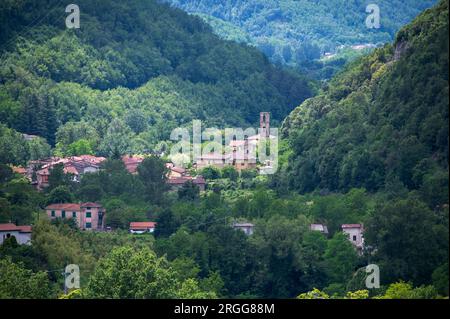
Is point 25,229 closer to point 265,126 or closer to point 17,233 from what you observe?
point 17,233

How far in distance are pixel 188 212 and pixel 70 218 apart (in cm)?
371

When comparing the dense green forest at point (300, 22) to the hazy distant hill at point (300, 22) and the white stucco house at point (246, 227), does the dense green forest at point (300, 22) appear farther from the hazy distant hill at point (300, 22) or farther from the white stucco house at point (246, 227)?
the white stucco house at point (246, 227)

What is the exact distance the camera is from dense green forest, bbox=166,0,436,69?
155125 mm

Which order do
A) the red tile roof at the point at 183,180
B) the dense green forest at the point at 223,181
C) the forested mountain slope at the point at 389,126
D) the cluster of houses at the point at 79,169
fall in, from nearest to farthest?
1. the dense green forest at the point at 223,181
2. the forested mountain slope at the point at 389,126
3. the red tile roof at the point at 183,180
4. the cluster of houses at the point at 79,169

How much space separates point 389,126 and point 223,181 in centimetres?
1177

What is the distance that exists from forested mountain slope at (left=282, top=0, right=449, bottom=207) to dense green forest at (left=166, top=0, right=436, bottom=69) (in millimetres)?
78324

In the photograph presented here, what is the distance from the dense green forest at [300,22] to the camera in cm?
15512

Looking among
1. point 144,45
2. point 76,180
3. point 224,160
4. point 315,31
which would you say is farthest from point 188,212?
point 315,31

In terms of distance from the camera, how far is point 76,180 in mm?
66375

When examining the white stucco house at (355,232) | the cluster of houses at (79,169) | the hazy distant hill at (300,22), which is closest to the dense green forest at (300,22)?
the hazy distant hill at (300,22)

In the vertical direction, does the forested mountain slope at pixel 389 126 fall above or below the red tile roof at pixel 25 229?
above

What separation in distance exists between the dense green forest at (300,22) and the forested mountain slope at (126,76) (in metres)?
42.6

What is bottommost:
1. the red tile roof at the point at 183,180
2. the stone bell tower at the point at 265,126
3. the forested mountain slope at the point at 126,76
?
the red tile roof at the point at 183,180

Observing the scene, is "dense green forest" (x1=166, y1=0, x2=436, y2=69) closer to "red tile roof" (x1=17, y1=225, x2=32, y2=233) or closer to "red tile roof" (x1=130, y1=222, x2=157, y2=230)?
"red tile roof" (x1=130, y1=222, x2=157, y2=230)
